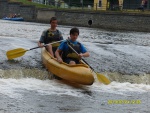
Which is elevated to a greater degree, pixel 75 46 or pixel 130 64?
pixel 75 46

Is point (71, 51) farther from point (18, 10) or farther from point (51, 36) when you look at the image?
point (18, 10)

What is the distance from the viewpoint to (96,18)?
48.8 metres

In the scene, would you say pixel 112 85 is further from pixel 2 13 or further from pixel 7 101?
pixel 2 13

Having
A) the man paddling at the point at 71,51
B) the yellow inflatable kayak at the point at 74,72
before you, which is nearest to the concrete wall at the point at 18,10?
the man paddling at the point at 71,51

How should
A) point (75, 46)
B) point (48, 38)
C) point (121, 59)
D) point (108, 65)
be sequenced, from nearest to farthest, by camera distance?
point (75, 46)
point (48, 38)
point (108, 65)
point (121, 59)

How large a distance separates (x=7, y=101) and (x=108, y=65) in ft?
20.1

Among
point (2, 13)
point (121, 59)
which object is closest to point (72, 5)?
point (2, 13)

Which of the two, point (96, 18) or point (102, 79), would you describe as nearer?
point (102, 79)

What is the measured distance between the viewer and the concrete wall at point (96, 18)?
1793 inches

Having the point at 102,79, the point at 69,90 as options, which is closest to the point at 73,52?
the point at 102,79

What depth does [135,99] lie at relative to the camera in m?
10.2

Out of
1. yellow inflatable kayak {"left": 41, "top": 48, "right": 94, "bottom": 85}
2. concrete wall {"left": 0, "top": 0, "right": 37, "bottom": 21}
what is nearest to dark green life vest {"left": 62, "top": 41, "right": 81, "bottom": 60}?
yellow inflatable kayak {"left": 41, "top": 48, "right": 94, "bottom": 85}

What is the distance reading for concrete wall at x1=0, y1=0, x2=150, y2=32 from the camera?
45.5 m

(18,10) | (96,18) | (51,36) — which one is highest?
(51,36)
